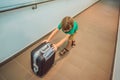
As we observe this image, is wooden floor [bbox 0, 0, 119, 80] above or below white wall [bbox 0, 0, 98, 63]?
below

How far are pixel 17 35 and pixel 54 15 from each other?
2.96 ft

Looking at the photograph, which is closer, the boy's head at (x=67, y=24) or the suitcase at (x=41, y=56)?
the suitcase at (x=41, y=56)

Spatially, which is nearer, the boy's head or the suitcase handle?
the suitcase handle

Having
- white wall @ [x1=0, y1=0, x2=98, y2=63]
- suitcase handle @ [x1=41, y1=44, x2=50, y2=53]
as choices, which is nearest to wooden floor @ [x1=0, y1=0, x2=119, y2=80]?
white wall @ [x1=0, y1=0, x2=98, y2=63]

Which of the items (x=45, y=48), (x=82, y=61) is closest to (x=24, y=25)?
(x=45, y=48)

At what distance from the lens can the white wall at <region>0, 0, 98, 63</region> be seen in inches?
56.8

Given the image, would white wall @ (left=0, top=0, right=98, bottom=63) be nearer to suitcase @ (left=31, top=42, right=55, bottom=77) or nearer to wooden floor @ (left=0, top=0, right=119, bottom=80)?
wooden floor @ (left=0, top=0, right=119, bottom=80)

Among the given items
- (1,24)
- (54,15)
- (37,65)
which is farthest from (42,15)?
(37,65)

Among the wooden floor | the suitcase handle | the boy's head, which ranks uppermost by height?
the boy's head

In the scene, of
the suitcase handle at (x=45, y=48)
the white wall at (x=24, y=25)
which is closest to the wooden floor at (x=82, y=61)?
the white wall at (x=24, y=25)

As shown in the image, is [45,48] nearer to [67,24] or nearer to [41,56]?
[41,56]

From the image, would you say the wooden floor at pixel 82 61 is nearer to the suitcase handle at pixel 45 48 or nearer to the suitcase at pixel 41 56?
the suitcase at pixel 41 56

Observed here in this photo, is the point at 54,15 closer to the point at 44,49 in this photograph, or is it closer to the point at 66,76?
the point at 44,49

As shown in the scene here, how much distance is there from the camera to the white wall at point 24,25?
144cm
